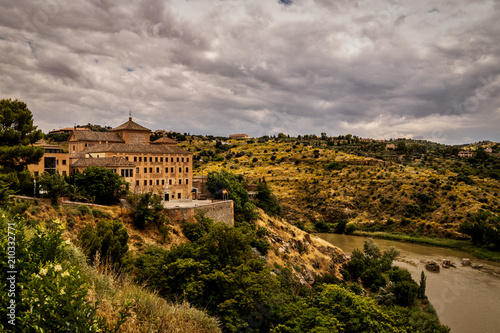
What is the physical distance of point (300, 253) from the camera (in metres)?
38.2

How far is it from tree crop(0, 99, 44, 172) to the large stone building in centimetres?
825

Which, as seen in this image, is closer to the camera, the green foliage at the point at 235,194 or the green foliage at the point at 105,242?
the green foliage at the point at 105,242

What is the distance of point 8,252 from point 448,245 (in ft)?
205

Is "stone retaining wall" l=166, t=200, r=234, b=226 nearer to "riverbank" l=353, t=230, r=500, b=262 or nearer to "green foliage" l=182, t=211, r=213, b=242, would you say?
"green foliage" l=182, t=211, r=213, b=242

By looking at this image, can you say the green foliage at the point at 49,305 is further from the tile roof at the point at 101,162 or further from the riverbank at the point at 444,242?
the riverbank at the point at 444,242

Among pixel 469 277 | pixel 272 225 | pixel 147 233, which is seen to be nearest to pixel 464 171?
pixel 469 277

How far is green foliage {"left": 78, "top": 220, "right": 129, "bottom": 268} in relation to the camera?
16.6 metres

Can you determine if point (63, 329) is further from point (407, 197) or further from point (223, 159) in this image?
point (223, 159)

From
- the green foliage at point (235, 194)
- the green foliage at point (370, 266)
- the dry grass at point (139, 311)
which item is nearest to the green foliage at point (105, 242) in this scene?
the dry grass at point (139, 311)

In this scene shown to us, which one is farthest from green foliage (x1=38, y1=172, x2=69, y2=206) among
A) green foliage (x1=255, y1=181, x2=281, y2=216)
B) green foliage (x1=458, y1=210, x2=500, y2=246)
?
green foliage (x1=458, y1=210, x2=500, y2=246)

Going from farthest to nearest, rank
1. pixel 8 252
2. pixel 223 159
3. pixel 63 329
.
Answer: pixel 223 159 → pixel 8 252 → pixel 63 329

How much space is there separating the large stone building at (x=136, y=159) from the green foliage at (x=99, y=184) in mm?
3178

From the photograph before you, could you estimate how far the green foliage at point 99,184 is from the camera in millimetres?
27312

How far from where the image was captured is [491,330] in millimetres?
28312
